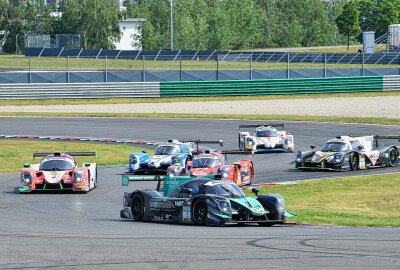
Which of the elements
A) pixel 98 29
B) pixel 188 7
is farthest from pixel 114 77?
pixel 188 7

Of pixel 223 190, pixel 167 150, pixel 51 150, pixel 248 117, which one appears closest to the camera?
pixel 223 190

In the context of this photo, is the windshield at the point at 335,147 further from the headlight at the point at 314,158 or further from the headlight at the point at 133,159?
the headlight at the point at 133,159

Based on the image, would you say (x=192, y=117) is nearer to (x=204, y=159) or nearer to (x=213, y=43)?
(x=204, y=159)

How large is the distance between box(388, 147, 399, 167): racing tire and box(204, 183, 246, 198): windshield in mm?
16276

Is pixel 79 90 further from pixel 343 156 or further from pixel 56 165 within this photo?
pixel 56 165

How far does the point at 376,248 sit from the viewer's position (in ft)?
56.7

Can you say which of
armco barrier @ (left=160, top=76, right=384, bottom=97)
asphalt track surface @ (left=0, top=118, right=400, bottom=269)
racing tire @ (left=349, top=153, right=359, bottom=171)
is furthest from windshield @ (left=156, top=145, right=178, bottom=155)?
armco barrier @ (left=160, top=76, right=384, bottom=97)

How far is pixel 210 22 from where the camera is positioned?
145 m

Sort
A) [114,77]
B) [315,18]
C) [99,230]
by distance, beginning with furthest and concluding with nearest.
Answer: [315,18], [114,77], [99,230]

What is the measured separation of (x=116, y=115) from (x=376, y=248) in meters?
43.7

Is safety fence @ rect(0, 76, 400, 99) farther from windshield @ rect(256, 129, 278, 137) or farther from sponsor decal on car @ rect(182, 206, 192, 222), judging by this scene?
sponsor decal on car @ rect(182, 206, 192, 222)

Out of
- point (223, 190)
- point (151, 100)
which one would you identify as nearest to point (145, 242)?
point (223, 190)

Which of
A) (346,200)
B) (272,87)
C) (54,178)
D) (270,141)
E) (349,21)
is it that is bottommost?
(346,200)

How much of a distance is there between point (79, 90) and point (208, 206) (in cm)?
4659
